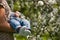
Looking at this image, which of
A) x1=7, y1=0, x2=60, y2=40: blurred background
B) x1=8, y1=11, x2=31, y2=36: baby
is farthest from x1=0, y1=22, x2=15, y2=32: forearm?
x1=7, y1=0, x2=60, y2=40: blurred background

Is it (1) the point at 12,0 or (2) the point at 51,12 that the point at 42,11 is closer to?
(2) the point at 51,12

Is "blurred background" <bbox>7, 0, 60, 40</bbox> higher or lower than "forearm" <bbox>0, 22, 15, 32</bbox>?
lower

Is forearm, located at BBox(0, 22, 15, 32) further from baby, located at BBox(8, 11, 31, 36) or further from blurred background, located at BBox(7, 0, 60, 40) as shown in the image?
blurred background, located at BBox(7, 0, 60, 40)

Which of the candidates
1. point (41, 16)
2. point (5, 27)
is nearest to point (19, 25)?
point (5, 27)

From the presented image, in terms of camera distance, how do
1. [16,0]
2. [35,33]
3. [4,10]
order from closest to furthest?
[4,10]
[35,33]
[16,0]

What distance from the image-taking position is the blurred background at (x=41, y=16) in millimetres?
5938

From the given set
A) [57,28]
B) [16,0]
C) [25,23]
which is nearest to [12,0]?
[16,0]

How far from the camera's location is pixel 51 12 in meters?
6.24

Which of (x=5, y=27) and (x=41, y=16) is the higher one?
(x=5, y=27)

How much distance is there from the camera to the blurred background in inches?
234

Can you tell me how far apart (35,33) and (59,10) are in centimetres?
66

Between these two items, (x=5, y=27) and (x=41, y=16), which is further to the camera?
(x=41, y=16)

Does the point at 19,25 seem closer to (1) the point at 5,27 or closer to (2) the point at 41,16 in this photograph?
(1) the point at 5,27

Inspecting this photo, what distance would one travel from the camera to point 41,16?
627cm
